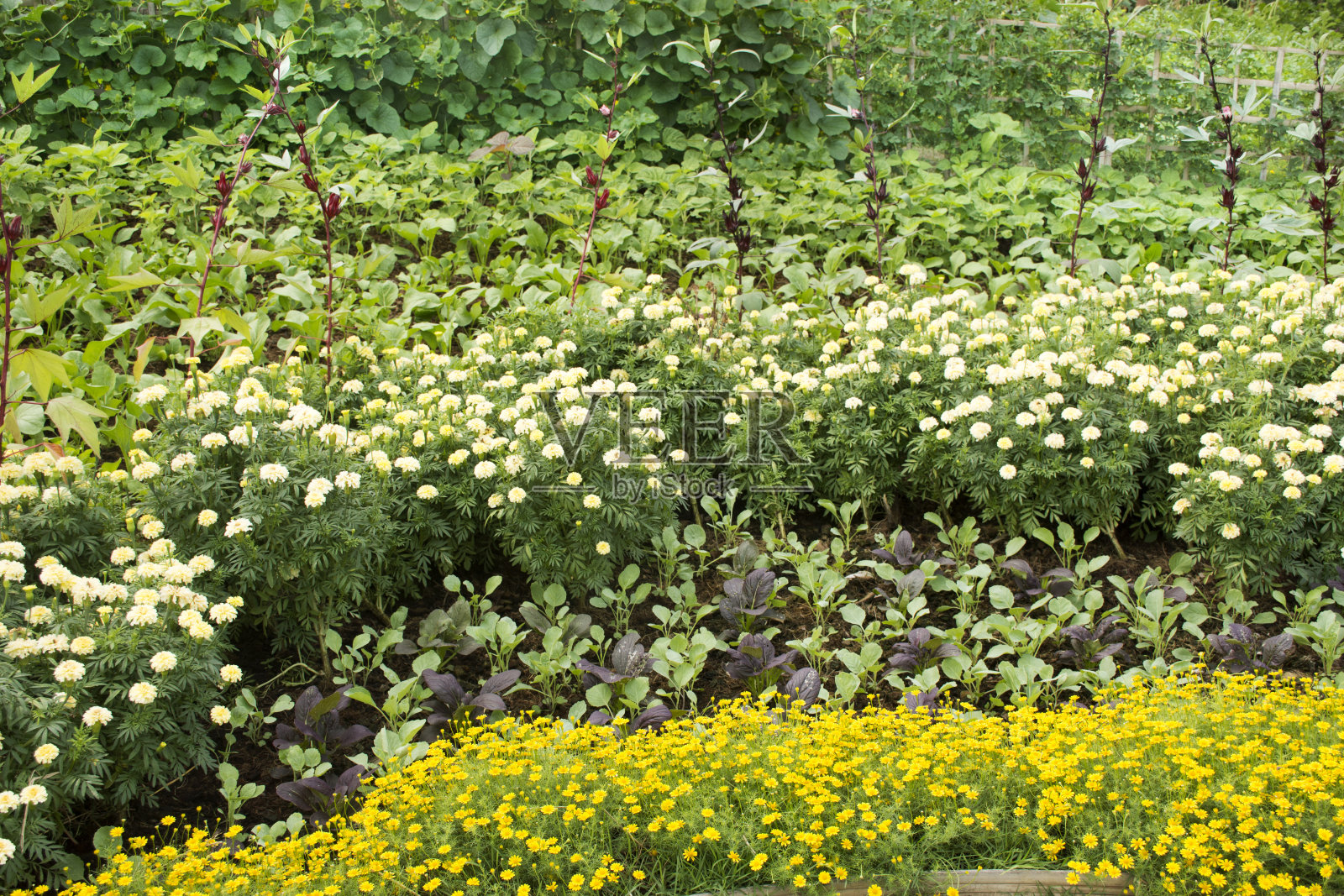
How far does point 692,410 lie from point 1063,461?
1445 millimetres

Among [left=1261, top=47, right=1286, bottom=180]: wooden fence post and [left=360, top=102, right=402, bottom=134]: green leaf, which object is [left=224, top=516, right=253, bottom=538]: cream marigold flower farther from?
[left=1261, top=47, right=1286, bottom=180]: wooden fence post

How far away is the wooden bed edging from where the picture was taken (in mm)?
2051

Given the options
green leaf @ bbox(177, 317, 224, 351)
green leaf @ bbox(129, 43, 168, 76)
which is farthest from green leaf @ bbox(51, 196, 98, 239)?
green leaf @ bbox(129, 43, 168, 76)

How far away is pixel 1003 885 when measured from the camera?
2.06 metres

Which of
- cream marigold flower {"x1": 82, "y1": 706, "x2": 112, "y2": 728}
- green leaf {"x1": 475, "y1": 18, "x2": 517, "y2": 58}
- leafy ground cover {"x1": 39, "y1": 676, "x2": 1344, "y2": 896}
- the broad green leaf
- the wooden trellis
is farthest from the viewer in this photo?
the wooden trellis

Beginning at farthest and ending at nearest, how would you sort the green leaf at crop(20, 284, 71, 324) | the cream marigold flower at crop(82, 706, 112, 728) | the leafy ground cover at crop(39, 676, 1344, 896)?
the green leaf at crop(20, 284, 71, 324)
the cream marigold flower at crop(82, 706, 112, 728)
the leafy ground cover at crop(39, 676, 1344, 896)

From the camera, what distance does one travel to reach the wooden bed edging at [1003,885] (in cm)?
205

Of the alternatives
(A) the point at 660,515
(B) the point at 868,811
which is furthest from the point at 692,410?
(B) the point at 868,811

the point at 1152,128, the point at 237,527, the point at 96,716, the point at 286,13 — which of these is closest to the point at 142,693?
the point at 96,716

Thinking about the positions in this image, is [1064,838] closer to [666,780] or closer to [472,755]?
[666,780]

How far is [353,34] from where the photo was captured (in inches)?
268

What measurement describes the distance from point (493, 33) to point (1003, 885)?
6.44 m

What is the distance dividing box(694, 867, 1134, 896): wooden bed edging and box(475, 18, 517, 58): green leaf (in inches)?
244

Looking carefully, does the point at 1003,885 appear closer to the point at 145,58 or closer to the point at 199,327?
the point at 199,327
